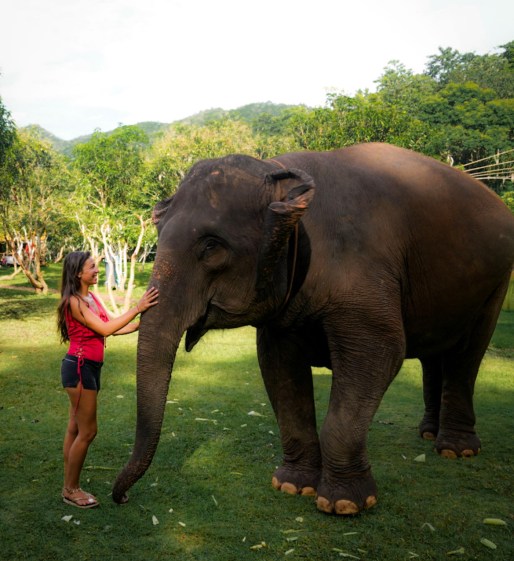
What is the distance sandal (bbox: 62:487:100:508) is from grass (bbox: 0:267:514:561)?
65 millimetres

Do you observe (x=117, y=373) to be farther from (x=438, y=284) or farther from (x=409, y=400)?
(x=438, y=284)

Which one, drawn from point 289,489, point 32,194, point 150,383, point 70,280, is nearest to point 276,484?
point 289,489

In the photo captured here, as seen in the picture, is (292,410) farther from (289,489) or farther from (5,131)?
(5,131)

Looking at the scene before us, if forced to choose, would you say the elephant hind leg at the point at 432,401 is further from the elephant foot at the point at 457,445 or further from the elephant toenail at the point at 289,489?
the elephant toenail at the point at 289,489

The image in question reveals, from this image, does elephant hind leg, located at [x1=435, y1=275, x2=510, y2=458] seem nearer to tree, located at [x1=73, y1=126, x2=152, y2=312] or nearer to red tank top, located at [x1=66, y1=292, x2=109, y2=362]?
red tank top, located at [x1=66, y1=292, x2=109, y2=362]

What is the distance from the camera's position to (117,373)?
9.58 m

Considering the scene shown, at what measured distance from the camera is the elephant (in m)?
4.02

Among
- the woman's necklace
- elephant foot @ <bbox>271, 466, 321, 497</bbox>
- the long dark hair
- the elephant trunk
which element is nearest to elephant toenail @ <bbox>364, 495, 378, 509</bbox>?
elephant foot @ <bbox>271, 466, 321, 497</bbox>

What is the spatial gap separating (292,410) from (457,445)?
5.97 ft

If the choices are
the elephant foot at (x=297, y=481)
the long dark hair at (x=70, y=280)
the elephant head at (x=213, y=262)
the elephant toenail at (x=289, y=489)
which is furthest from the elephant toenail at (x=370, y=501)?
the long dark hair at (x=70, y=280)

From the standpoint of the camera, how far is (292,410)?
5047mm

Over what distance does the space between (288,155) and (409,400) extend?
4618 millimetres

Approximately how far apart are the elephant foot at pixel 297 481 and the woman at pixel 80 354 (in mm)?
1374

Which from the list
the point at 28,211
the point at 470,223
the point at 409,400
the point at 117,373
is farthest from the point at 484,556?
the point at 28,211
